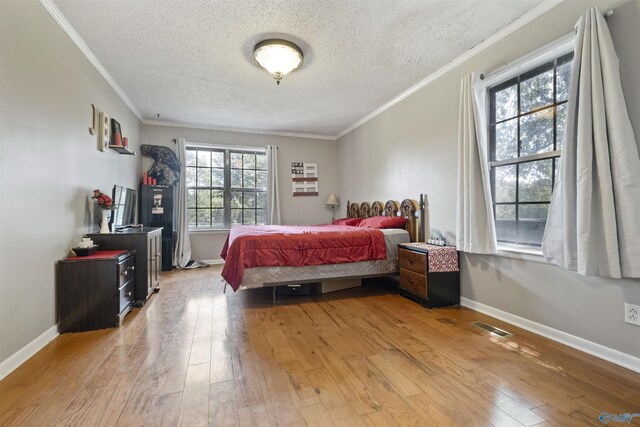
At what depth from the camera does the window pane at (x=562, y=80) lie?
221 centimetres

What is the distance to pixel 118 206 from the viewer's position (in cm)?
332

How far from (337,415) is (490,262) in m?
2.12

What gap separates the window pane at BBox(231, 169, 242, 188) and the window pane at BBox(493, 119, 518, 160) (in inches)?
→ 180

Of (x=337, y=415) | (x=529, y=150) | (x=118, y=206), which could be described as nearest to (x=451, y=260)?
(x=529, y=150)

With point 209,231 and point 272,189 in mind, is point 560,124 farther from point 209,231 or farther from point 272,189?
point 209,231

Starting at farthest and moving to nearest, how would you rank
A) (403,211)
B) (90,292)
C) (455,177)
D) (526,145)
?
(403,211)
(455,177)
(526,145)
(90,292)

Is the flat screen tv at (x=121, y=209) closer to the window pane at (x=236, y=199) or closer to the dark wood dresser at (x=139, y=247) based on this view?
the dark wood dresser at (x=139, y=247)

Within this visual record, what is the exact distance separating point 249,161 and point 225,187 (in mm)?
740

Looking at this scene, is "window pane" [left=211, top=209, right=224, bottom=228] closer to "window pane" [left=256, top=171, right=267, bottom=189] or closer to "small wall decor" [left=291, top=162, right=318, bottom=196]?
"window pane" [left=256, top=171, right=267, bottom=189]

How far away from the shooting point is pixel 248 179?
19.3 feet

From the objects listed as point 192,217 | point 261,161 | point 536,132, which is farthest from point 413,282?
point 192,217

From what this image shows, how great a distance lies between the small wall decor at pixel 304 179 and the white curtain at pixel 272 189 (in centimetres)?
43

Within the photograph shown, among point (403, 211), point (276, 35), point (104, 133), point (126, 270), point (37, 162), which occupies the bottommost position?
point (126, 270)

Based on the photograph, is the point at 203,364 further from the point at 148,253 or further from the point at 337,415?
the point at 148,253
